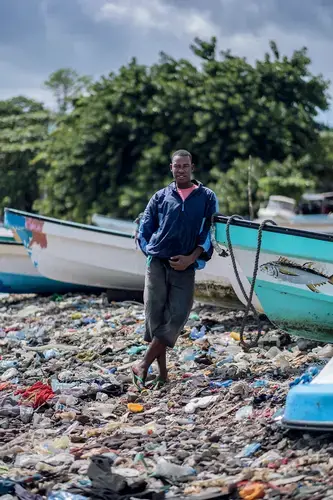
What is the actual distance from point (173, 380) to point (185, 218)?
4.27 feet

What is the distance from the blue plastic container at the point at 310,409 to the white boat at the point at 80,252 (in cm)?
636

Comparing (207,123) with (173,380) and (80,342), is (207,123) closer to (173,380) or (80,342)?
(80,342)

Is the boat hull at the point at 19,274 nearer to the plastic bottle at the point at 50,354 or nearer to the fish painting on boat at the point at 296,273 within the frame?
the plastic bottle at the point at 50,354

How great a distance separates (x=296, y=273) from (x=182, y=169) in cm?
153

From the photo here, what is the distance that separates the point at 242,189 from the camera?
74.2 feet

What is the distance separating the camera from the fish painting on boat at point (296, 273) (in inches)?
248

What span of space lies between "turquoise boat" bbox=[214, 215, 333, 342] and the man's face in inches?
20.6

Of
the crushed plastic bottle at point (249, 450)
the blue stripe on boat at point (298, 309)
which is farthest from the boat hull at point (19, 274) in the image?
the crushed plastic bottle at point (249, 450)

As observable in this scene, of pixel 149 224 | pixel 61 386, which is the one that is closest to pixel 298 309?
pixel 149 224

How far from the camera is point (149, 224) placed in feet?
18.6

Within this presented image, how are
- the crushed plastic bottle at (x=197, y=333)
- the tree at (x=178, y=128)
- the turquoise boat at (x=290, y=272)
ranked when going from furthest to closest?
the tree at (x=178, y=128)
the crushed plastic bottle at (x=197, y=333)
the turquoise boat at (x=290, y=272)

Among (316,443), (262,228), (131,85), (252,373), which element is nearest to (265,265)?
(262,228)

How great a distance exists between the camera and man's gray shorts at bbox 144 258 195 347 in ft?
18.4

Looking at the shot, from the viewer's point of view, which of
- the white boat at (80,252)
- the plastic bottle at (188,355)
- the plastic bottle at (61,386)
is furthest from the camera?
the white boat at (80,252)
